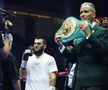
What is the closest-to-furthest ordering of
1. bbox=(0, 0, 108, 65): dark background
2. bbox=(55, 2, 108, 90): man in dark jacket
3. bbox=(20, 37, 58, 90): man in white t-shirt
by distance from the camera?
bbox=(55, 2, 108, 90): man in dark jacket < bbox=(20, 37, 58, 90): man in white t-shirt < bbox=(0, 0, 108, 65): dark background

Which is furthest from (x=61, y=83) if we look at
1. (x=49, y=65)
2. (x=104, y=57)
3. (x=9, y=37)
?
(x=104, y=57)

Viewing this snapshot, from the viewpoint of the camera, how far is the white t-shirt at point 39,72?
19.6 feet

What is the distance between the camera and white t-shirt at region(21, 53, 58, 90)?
598 cm

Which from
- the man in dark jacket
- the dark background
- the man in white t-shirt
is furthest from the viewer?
the dark background

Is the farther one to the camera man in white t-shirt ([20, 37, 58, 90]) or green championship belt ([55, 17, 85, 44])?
man in white t-shirt ([20, 37, 58, 90])

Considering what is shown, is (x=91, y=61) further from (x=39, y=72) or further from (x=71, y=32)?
(x=39, y=72)

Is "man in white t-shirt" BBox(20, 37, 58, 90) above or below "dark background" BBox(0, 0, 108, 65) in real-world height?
below

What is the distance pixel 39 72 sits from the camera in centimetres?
602

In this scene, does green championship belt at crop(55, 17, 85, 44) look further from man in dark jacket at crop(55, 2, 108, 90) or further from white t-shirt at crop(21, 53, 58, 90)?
white t-shirt at crop(21, 53, 58, 90)

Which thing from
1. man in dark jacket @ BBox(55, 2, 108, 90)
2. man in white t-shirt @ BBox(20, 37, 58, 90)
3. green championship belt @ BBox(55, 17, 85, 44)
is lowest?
man in white t-shirt @ BBox(20, 37, 58, 90)

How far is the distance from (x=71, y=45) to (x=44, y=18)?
6.21m

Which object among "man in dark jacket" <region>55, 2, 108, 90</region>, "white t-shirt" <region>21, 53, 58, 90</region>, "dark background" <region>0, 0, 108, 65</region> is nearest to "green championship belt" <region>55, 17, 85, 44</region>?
"man in dark jacket" <region>55, 2, 108, 90</region>

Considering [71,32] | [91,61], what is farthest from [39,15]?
[91,61]

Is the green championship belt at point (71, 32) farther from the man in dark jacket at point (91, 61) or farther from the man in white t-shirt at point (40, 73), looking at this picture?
the man in white t-shirt at point (40, 73)
